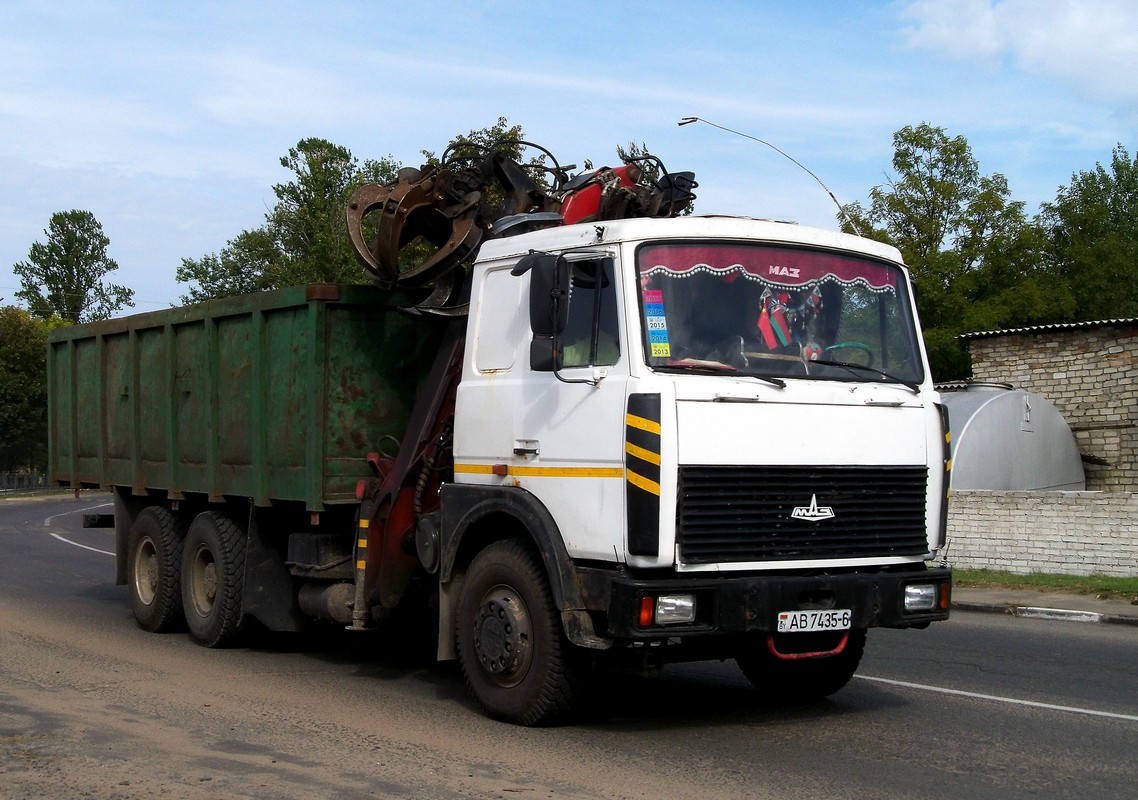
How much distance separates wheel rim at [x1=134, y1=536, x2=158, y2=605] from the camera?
11711 millimetres


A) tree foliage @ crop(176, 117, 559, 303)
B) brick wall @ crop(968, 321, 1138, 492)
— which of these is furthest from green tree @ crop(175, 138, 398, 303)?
brick wall @ crop(968, 321, 1138, 492)

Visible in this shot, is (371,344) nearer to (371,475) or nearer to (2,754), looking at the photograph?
(371,475)

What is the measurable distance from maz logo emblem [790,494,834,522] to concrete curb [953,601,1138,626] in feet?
25.2

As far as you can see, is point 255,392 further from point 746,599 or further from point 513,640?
point 746,599

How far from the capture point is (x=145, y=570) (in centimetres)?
1191

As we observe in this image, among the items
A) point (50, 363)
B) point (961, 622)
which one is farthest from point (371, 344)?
point (961, 622)

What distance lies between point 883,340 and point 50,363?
9.44 metres

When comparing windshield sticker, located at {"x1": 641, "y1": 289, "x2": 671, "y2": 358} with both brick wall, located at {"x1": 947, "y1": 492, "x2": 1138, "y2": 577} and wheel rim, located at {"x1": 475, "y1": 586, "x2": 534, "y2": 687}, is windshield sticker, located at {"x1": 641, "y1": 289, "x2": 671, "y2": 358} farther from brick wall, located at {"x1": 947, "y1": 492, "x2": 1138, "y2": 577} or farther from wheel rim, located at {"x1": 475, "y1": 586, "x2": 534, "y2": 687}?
brick wall, located at {"x1": 947, "y1": 492, "x2": 1138, "y2": 577}

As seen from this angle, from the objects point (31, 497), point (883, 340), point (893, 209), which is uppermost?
point (893, 209)

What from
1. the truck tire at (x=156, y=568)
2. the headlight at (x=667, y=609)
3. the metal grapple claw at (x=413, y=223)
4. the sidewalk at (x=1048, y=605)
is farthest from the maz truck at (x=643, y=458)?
the sidewalk at (x=1048, y=605)

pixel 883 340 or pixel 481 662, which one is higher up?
pixel 883 340

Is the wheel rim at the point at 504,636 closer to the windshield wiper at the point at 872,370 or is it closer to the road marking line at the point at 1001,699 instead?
the windshield wiper at the point at 872,370

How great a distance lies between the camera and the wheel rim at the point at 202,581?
10758 millimetres

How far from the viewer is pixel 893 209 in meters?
42.8
